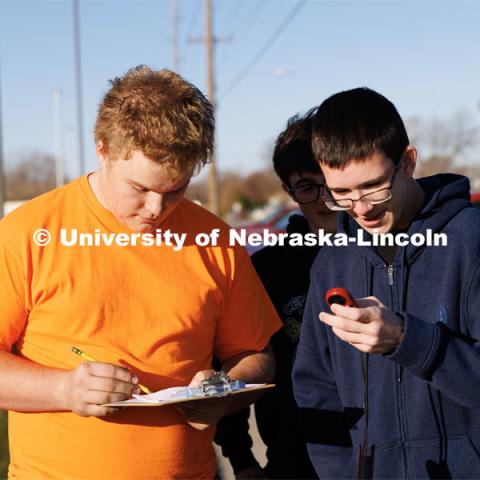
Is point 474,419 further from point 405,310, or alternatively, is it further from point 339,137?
point 339,137

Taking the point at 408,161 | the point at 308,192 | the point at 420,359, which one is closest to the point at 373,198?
the point at 408,161

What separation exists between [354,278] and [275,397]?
2.82 feet

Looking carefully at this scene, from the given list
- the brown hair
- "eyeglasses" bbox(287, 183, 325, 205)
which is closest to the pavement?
"eyeglasses" bbox(287, 183, 325, 205)

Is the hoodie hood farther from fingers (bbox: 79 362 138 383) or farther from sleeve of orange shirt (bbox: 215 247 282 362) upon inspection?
fingers (bbox: 79 362 138 383)

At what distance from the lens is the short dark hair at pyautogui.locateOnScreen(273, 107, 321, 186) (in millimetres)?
3525

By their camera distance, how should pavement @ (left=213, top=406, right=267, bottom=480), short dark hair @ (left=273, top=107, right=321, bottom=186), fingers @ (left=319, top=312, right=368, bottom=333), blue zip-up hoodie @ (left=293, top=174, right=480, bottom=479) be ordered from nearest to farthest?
fingers @ (left=319, top=312, right=368, bottom=333)
blue zip-up hoodie @ (left=293, top=174, right=480, bottom=479)
short dark hair @ (left=273, top=107, right=321, bottom=186)
pavement @ (left=213, top=406, right=267, bottom=480)

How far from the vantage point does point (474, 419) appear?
8.61 ft

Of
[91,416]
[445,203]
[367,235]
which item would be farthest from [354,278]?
[91,416]

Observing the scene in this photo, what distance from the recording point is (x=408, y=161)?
2.79 meters

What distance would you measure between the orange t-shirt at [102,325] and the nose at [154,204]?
5.6 inches

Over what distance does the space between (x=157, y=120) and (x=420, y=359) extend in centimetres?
110

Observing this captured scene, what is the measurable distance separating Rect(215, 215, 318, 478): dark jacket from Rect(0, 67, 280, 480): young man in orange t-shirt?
0.61 m

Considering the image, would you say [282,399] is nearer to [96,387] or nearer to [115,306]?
[115,306]

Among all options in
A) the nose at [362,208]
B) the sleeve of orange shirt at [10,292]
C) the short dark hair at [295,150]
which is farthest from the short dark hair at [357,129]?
the sleeve of orange shirt at [10,292]
